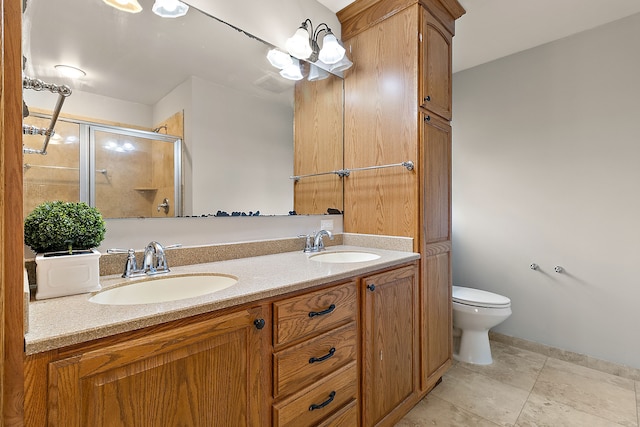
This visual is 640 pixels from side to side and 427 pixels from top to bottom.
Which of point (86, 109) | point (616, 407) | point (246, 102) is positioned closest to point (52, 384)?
point (86, 109)

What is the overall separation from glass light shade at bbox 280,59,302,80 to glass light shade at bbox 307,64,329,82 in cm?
9

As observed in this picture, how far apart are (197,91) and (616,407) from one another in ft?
9.18

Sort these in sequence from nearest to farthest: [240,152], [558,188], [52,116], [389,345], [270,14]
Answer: [52,116], [389,345], [240,152], [270,14], [558,188]

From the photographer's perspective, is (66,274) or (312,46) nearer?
(66,274)

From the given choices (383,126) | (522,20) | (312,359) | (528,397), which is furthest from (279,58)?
(528,397)

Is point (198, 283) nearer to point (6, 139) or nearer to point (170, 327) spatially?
point (170, 327)

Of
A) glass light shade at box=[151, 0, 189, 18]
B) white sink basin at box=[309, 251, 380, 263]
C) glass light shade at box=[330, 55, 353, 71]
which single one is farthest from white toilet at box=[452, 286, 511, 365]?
glass light shade at box=[151, 0, 189, 18]

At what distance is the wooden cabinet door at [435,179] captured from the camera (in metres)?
1.69

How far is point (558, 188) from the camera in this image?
7.18 feet

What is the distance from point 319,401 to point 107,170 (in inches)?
46.5

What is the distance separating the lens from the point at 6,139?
56 cm

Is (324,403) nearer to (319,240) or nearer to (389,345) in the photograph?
(389,345)

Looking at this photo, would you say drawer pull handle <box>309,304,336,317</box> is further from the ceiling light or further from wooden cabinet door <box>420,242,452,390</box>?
the ceiling light

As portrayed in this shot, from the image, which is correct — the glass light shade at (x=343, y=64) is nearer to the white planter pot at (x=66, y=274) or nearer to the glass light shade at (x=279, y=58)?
the glass light shade at (x=279, y=58)
